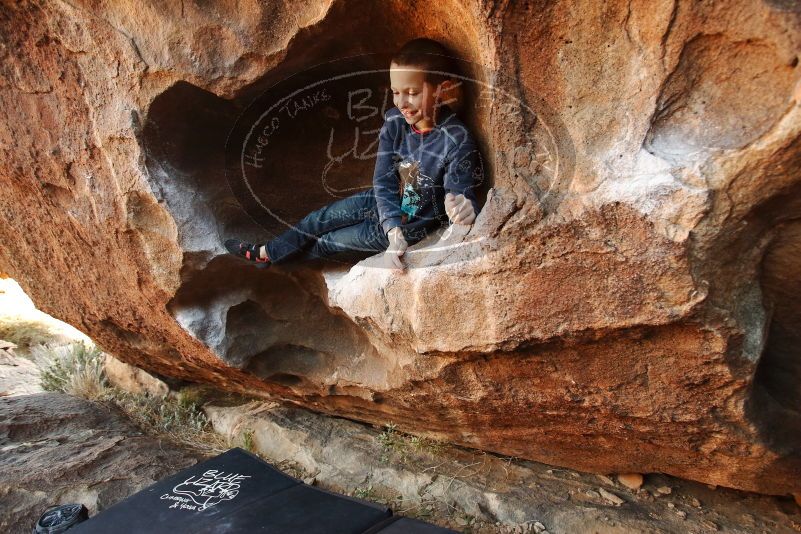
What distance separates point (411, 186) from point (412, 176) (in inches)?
1.1

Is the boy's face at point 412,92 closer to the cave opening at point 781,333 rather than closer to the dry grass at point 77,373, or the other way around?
the cave opening at point 781,333

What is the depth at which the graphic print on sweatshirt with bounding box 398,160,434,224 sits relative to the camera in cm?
168

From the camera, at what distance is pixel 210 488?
2100mm

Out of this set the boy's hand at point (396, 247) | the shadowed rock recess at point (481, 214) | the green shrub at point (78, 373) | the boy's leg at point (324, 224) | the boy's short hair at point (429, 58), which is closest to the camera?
the shadowed rock recess at point (481, 214)

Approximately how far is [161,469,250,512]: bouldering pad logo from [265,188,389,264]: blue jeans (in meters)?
0.80

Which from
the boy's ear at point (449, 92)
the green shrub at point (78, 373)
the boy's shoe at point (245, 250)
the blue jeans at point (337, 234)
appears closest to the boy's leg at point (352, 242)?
the blue jeans at point (337, 234)

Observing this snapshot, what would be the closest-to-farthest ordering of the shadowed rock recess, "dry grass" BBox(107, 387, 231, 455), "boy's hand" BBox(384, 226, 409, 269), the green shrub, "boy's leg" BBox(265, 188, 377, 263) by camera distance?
the shadowed rock recess < "boy's hand" BBox(384, 226, 409, 269) < "boy's leg" BBox(265, 188, 377, 263) < "dry grass" BBox(107, 387, 231, 455) < the green shrub

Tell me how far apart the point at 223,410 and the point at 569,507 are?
5.54ft

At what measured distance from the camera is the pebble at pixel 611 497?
1984mm

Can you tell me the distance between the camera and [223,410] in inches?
115

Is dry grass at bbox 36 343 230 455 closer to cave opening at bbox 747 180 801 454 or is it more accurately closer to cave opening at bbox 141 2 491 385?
cave opening at bbox 141 2 491 385

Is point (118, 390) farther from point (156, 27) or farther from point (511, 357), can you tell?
point (511, 357)

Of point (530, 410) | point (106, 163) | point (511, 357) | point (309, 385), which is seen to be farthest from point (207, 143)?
point (530, 410)

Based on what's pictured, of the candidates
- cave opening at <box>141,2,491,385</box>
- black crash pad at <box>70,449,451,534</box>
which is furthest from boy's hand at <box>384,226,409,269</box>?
black crash pad at <box>70,449,451,534</box>
